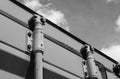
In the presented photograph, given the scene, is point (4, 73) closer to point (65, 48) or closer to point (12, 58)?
point (12, 58)

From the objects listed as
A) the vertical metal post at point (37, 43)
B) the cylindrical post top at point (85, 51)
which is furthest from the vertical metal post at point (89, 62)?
the vertical metal post at point (37, 43)

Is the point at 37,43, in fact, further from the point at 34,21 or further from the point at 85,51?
the point at 85,51

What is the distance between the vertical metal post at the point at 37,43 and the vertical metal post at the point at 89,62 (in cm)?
74

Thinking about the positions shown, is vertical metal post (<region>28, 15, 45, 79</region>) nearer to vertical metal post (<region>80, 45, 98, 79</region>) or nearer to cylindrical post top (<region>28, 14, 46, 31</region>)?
cylindrical post top (<region>28, 14, 46, 31</region>)

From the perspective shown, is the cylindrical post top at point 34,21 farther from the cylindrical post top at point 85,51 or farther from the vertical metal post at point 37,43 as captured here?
the cylindrical post top at point 85,51

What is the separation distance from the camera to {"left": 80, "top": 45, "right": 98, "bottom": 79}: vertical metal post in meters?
2.96

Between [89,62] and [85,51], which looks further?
[85,51]

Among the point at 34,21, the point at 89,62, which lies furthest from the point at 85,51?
the point at 34,21

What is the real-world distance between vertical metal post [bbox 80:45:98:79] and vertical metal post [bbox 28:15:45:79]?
0.74 metres

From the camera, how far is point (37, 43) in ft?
8.14

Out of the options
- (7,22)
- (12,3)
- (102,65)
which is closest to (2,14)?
(7,22)

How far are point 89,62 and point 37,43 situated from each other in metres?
0.88

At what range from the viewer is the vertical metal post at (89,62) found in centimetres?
296

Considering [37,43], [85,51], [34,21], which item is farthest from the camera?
[85,51]
